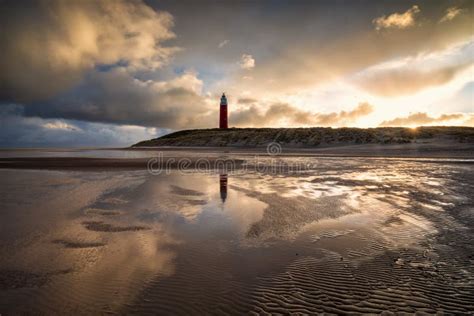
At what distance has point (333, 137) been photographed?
4434cm

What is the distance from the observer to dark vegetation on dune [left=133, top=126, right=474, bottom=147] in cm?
3641

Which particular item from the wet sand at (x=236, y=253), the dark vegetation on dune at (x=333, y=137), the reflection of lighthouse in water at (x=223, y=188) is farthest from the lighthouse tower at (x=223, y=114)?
the wet sand at (x=236, y=253)

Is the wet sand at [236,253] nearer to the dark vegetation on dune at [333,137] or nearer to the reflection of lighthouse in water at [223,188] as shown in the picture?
the reflection of lighthouse in water at [223,188]

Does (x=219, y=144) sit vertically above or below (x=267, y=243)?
above

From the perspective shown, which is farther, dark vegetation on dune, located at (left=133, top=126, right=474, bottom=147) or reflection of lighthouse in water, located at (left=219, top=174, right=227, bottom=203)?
dark vegetation on dune, located at (left=133, top=126, right=474, bottom=147)

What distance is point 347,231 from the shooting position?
5.63 meters

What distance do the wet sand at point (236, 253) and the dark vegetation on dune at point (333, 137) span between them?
110 ft

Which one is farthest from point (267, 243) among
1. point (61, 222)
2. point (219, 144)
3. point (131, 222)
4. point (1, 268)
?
point (219, 144)

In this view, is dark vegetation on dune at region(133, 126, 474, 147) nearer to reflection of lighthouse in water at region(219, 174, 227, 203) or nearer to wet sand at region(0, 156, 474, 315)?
wet sand at region(0, 156, 474, 315)

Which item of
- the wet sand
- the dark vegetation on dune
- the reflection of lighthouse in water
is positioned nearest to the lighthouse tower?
the dark vegetation on dune

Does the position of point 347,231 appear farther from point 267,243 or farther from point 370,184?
point 370,184

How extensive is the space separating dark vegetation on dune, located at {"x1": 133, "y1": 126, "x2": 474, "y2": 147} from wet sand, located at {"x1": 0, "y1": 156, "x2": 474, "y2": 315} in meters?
33.4

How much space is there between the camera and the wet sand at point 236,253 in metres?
3.12

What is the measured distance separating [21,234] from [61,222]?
2.87 ft
